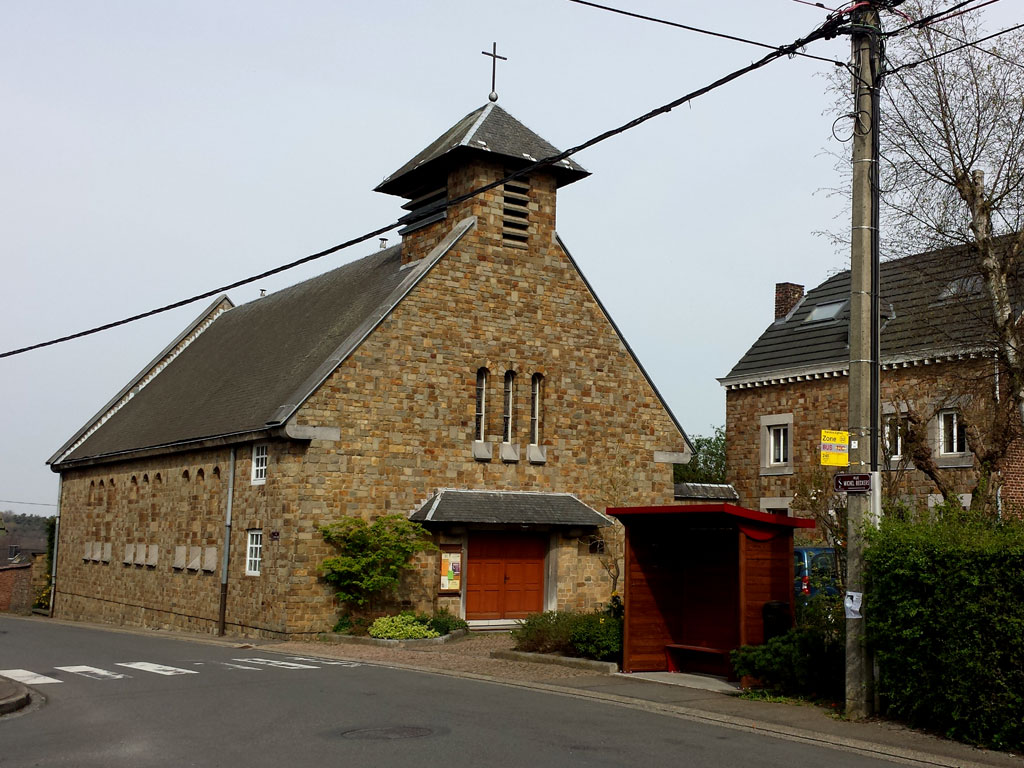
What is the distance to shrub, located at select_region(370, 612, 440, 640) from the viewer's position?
23.1 m

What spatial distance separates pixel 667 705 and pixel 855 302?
17.3ft

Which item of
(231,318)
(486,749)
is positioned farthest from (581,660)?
(231,318)

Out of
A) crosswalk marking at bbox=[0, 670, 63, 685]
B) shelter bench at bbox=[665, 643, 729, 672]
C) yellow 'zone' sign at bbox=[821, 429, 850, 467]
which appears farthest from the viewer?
shelter bench at bbox=[665, 643, 729, 672]

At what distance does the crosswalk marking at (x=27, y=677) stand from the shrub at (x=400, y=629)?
295 inches

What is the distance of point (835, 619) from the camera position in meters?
14.0

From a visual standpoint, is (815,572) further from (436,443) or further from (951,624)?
(436,443)

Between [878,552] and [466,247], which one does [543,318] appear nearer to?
[466,247]

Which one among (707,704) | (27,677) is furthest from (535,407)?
(707,704)

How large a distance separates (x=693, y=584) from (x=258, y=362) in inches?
713

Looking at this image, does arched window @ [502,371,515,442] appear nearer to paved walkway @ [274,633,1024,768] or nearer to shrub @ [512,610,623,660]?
paved walkway @ [274,633,1024,768]

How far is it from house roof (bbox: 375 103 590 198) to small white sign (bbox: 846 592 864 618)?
56.0ft

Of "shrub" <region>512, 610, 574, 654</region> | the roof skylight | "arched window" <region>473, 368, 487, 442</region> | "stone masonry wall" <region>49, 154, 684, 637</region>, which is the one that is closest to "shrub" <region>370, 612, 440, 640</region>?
"stone masonry wall" <region>49, 154, 684, 637</region>

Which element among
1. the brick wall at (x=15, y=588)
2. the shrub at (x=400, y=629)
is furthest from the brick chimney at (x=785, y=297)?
the brick wall at (x=15, y=588)

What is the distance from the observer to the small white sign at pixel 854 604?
12617 millimetres
